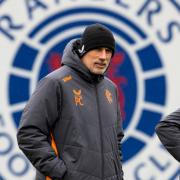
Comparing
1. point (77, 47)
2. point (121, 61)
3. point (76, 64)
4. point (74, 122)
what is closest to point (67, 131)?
point (74, 122)

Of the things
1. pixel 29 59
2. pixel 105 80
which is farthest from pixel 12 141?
pixel 105 80

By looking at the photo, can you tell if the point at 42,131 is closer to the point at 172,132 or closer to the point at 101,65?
the point at 101,65

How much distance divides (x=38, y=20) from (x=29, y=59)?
347 millimetres

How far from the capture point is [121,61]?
23.5 feet

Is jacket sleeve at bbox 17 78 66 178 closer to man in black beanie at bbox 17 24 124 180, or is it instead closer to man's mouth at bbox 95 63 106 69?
man in black beanie at bbox 17 24 124 180

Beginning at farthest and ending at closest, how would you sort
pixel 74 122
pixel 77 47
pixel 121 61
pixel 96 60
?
1. pixel 121 61
2. pixel 77 47
3. pixel 96 60
4. pixel 74 122

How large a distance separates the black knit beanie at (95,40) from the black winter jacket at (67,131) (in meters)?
0.09

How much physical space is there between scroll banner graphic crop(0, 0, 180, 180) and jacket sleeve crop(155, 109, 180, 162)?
2.69 m

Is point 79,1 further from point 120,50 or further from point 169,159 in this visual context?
point 169,159

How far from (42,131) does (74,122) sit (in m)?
0.17

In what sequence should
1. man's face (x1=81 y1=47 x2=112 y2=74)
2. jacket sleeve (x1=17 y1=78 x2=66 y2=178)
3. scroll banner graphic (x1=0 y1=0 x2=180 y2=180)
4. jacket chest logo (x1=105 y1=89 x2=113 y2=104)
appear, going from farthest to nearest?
scroll banner graphic (x1=0 y1=0 x2=180 y2=180) → jacket chest logo (x1=105 y1=89 x2=113 y2=104) → man's face (x1=81 y1=47 x2=112 y2=74) → jacket sleeve (x1=17 y1=78 x2=66 y2=178)

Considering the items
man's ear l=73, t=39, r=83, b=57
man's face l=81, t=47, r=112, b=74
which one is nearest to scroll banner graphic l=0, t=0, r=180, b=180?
man's ear l=73, t=39, r=83, b=57

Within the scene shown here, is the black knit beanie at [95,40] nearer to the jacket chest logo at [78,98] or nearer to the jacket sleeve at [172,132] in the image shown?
the jacket chest logo at [78,98]

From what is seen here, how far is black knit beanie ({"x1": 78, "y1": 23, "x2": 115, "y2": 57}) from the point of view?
4.43 meters
